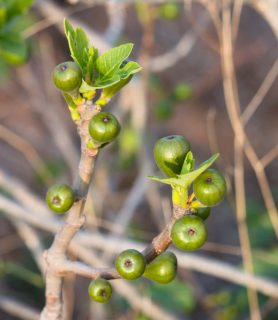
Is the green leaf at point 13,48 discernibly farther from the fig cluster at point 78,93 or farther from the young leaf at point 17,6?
the fig cluster at point 78,93

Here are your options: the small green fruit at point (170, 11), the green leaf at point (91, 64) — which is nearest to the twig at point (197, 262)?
the green leaf at point (91, 64)

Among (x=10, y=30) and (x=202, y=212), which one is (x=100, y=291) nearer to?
(x=202, y=212)

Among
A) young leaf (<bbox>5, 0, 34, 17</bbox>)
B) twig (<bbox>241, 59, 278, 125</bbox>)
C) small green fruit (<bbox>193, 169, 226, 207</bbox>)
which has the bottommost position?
small green fruit (<bbox>193, 169, 226, 207</bbox>)

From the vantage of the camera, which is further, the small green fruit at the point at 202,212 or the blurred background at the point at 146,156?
the blurred background at the point at 146,156

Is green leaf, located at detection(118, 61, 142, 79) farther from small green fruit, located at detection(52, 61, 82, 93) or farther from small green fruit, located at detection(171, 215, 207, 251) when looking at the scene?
small green fruit, located at detection(171, 215, 207, 251)

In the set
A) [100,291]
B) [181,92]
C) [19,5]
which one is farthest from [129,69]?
[181,92]

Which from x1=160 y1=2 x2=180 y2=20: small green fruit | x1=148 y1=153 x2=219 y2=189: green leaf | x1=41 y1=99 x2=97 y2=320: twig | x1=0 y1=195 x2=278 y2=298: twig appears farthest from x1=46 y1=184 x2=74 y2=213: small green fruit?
x1=160 y1=2 x2=180 y2=20: small green fruit

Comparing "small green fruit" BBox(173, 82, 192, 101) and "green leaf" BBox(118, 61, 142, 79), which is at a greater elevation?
"small green fruit" BBox(173, 82, 192, 101)
